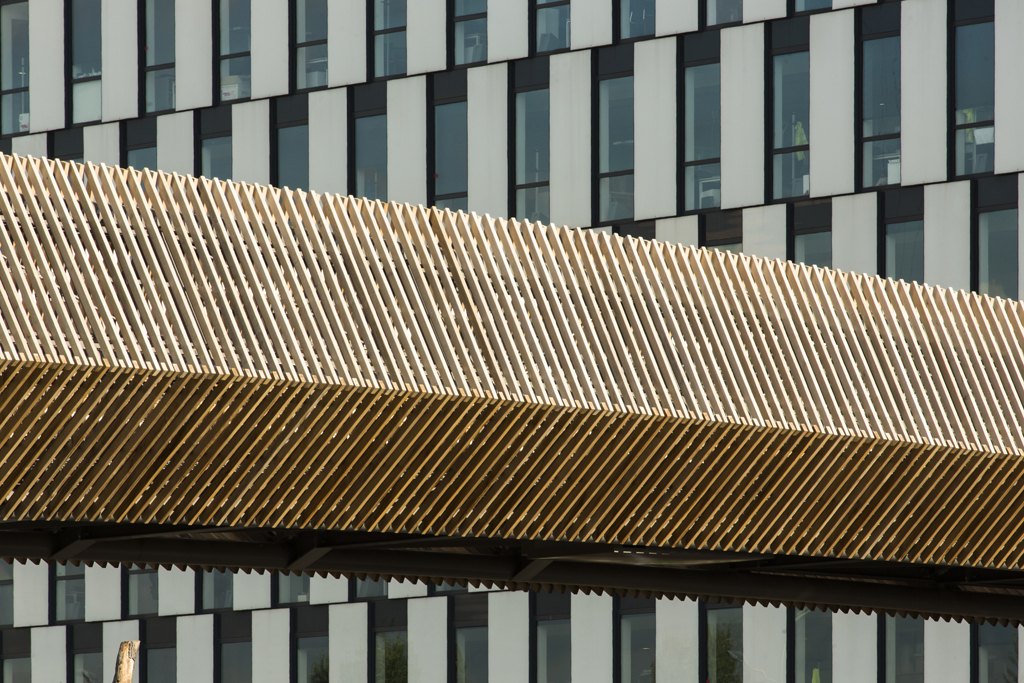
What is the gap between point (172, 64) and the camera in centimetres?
2934

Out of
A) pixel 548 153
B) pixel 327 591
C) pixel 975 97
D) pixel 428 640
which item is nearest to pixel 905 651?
pixel 428 640

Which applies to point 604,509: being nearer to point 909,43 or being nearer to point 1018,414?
point 1018,414

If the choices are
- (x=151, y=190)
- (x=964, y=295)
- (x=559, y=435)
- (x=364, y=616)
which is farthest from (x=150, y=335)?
(x=364, y=616)

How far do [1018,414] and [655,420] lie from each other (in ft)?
10.1

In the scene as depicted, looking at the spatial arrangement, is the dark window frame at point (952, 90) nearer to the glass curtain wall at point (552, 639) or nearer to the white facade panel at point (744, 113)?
the white facade panel at point (744, 113)

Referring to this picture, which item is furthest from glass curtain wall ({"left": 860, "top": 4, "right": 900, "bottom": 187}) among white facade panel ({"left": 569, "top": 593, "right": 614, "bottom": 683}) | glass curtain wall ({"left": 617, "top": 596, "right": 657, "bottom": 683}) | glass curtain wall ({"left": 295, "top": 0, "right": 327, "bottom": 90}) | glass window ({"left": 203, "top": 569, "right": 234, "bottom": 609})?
glass window ({"left": 203, "top": 569, "right": 234, "bottom": 609})

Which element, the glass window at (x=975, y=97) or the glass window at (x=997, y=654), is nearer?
the glass window at (x=997, y=654)

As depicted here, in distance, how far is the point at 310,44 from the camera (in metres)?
28.3

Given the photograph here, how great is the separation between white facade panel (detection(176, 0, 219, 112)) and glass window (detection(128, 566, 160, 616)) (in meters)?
8.43

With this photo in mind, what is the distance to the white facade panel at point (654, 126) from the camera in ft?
84.3

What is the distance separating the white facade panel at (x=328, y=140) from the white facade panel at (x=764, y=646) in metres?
9.93

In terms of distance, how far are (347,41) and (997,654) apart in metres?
14.5

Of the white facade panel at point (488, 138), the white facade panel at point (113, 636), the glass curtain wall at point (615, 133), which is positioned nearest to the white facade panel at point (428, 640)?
the white facade panel at point (113, 636)

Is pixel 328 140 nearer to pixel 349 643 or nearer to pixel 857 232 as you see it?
pixel 349 643
